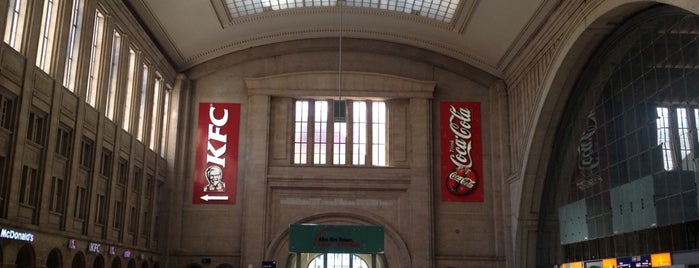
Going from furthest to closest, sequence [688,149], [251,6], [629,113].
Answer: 1. [251,6]
2. [629,113]
3. [688,149]

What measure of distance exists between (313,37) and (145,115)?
429 inches

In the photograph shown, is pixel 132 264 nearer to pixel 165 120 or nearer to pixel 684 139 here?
pixel 165 120

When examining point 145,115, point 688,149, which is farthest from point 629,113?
point 145,115

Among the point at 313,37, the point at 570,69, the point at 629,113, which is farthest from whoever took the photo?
the point at 313,37

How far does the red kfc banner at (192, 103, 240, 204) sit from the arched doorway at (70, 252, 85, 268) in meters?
11.3

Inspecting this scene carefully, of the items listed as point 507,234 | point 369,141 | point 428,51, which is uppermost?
point 428,51

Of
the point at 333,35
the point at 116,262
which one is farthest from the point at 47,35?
the point at 333,35

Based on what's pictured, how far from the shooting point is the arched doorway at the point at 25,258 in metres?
23.6

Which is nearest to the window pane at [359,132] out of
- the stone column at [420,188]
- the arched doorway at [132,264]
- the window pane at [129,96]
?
the stone column at [420,188]

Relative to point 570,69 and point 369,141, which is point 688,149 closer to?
point 570,69

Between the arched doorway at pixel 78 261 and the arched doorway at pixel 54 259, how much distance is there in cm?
156

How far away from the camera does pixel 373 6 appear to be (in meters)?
39.2

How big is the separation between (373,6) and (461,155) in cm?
971

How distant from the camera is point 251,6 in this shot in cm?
3844
